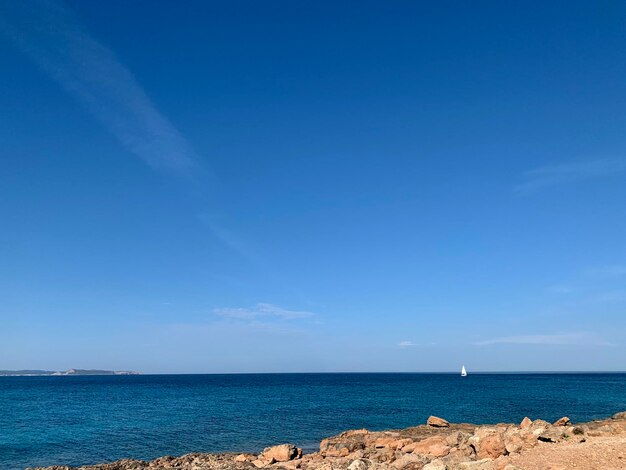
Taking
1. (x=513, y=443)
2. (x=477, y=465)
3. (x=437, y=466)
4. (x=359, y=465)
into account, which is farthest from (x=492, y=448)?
(x=359, y=465)

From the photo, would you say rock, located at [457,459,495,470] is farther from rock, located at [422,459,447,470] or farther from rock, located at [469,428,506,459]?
rock, located at [469,428,506,459]

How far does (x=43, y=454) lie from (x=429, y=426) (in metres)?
29.9

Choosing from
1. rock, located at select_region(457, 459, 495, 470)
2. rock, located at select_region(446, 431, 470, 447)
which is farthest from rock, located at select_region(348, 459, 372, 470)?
rock, located at select_region(446, 431, 470, 447)

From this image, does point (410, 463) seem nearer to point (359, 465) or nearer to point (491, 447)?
point (359, 465)

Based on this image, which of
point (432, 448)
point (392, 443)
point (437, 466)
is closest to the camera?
point (437, 466)

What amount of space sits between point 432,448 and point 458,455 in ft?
9.71

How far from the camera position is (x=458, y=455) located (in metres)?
20.8

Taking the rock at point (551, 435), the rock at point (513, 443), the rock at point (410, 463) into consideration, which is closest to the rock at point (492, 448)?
the rock at point (513, 443)

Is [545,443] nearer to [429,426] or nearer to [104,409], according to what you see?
[429,426]

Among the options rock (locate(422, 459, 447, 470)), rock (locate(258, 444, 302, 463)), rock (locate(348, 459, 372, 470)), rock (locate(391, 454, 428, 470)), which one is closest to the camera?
rock (locate(422, 459, 447, 470))

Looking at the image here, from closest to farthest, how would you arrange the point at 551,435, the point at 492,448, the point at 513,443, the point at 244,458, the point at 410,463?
the point at 410,463
the point at 492,448
the point at 513,443
the point at 551,435
the point at 244,458

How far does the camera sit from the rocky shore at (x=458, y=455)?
18.1m

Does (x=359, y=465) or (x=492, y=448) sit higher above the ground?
(x=492, y=448)

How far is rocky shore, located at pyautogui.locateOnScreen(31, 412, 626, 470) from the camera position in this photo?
18125 millimetres
